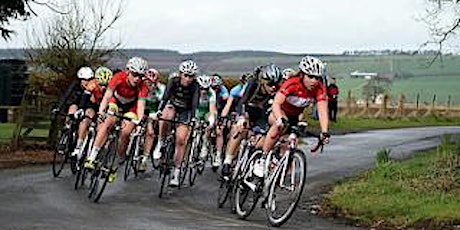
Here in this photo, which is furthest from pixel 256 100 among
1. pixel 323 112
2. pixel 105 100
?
pixel 323 112

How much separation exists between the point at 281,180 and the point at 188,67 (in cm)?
374

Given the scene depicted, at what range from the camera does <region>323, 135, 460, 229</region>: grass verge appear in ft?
40.7

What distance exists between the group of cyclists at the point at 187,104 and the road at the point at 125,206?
0.50m

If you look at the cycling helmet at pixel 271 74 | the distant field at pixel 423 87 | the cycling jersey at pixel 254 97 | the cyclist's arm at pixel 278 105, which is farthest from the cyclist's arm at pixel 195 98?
the distant field at pixel 423 87

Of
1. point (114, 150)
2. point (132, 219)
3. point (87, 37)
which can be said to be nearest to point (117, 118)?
point (114, 150)

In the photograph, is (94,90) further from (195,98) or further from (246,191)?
(246,191)

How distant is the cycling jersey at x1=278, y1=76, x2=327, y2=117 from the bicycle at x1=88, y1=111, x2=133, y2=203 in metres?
2.83

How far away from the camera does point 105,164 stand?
14039 mm

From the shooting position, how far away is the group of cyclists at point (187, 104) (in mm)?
12094

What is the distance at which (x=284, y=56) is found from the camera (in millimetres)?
57781

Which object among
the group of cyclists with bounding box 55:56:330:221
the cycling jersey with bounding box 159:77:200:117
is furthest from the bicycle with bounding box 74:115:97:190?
the cycling jersey with bounding box 159:77:200:117

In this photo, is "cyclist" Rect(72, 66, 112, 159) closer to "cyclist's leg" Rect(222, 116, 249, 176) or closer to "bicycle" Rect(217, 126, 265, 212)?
"cyclist's leg" Rect(222, 116, 249, 176)

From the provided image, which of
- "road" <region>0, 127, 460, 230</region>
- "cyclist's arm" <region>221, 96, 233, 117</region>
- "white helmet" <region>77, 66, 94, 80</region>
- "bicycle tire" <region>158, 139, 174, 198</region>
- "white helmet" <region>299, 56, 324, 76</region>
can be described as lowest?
"road" <region>0, 127, 460, 230</region>

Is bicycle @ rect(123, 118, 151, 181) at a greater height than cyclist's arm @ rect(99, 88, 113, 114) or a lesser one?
lesser
